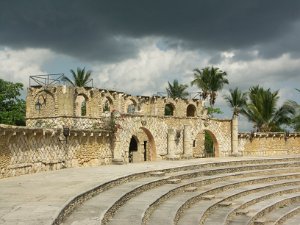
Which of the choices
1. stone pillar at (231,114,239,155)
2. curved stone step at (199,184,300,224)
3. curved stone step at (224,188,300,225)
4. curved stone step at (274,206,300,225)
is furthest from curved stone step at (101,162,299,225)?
stone pillar at (231,114,239,155)

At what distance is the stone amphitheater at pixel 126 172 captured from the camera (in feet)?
31.4

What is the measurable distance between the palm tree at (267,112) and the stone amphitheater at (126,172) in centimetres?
516

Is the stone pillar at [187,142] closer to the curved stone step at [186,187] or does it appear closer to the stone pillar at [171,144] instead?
the stone pillar at [171,144]

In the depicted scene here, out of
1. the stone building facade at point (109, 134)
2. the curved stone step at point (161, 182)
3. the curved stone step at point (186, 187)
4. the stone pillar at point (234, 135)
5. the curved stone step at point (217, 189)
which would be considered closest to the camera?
the curved stone step at point (161, 182)

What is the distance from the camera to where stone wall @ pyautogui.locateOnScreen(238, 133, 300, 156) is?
2883 cm

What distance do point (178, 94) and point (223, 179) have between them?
3232 cm

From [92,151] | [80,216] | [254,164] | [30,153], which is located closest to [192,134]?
[254,164]

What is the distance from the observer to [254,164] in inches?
836

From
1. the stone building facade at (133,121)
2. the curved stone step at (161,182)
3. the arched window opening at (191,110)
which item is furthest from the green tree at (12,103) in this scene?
the curved stone step at (161,182)

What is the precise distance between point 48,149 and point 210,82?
95.7ft

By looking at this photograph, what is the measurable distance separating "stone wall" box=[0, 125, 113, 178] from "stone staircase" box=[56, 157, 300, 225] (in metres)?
3.61

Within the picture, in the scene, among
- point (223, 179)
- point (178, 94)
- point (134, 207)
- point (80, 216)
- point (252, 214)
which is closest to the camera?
point (80, 216)

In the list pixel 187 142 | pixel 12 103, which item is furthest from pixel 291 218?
pixel 12 103

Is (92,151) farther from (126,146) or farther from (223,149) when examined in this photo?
(223,149)
